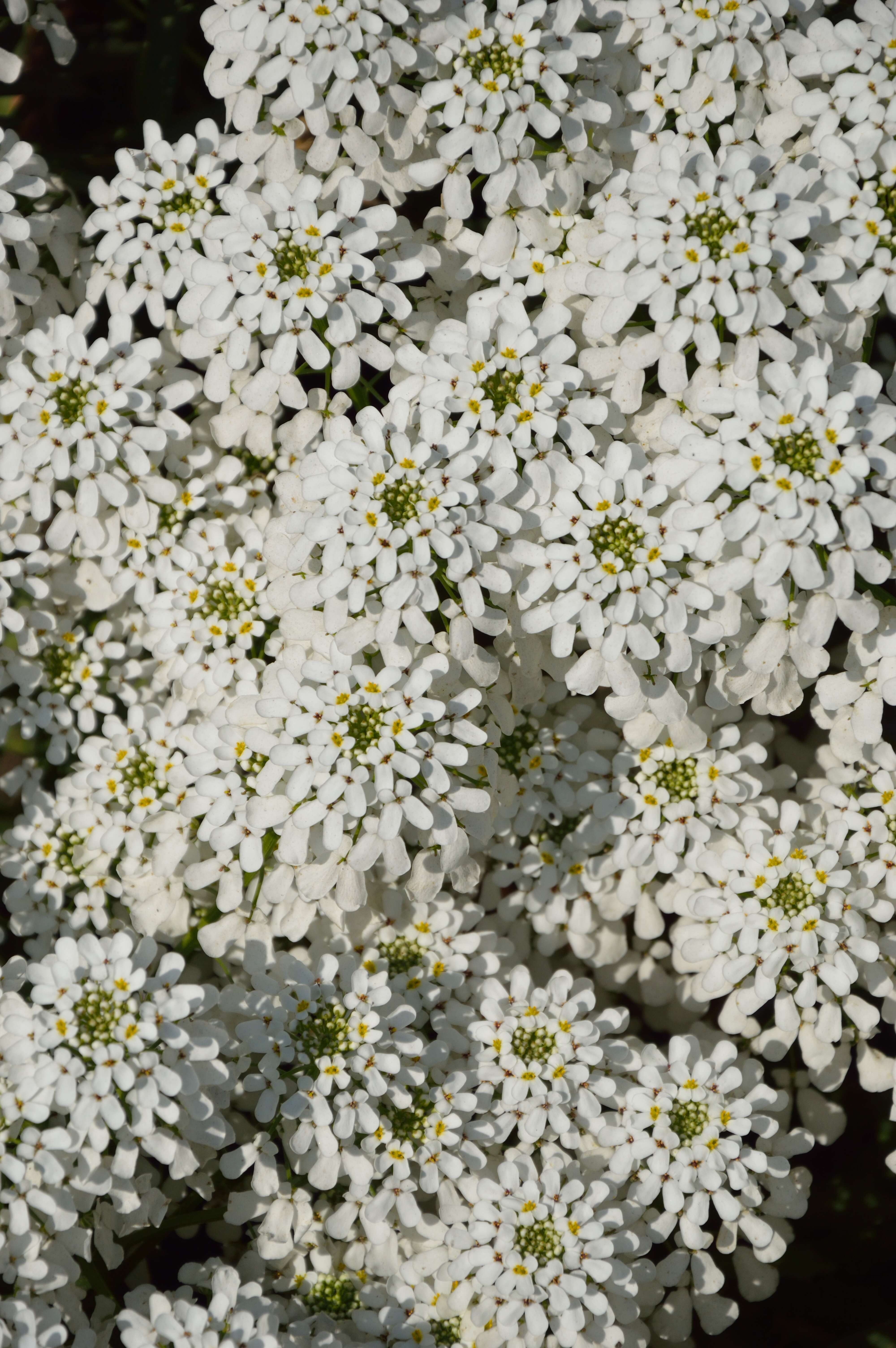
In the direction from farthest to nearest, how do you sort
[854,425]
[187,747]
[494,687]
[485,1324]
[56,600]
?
[56,600] → [187,747] → [494,687] → [485,1324] → [854,425]

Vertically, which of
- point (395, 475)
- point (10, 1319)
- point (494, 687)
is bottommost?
point (10, 1319)

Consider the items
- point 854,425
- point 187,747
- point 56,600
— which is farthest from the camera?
point 56,600

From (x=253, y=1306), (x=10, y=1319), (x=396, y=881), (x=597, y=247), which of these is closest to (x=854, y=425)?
(x=597, y=247)

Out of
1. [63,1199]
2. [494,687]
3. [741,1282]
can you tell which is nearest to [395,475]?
[494,687]

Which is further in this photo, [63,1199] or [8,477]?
[8,477]

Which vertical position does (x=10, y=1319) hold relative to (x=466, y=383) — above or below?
below

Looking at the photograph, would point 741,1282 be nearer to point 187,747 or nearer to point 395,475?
point 187,747
